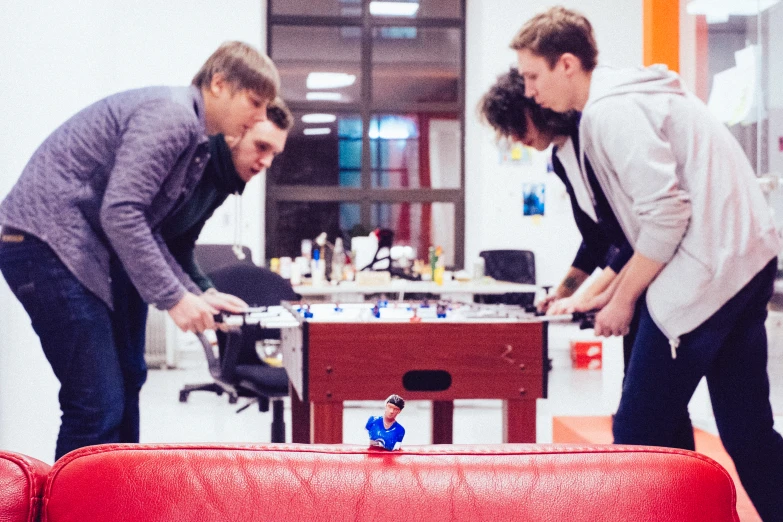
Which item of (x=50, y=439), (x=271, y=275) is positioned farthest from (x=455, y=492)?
(x=271, y=275)

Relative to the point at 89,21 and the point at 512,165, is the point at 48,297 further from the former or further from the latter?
the point at 512,165

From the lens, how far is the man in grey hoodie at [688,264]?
1517mm

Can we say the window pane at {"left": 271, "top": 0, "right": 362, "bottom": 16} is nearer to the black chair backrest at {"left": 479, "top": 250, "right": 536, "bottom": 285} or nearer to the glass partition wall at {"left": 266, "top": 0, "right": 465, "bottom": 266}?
the glass partition wall at {"left": 266, "top": 0, "right": 465, "bottom": 266}

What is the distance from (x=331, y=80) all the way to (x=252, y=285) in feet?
13.7

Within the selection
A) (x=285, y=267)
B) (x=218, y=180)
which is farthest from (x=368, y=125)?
(x=218, y=180)

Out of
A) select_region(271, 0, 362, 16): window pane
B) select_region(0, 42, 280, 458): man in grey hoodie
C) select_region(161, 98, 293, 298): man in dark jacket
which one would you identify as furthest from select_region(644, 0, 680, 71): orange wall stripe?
select_region(271, 0, 362, 16): window pane

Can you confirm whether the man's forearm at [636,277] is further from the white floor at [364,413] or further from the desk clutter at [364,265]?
the desk clutter at [364,265]

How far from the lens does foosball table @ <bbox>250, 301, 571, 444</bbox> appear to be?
1.97 m

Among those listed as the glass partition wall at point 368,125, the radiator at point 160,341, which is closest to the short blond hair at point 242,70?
the radiator at point 160,341

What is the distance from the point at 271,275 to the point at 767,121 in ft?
7.26

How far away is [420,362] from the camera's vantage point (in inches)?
78.6

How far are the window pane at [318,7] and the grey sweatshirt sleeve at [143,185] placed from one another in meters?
5.84

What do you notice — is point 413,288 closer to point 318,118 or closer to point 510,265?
point 510,265

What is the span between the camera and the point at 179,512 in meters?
0.71
